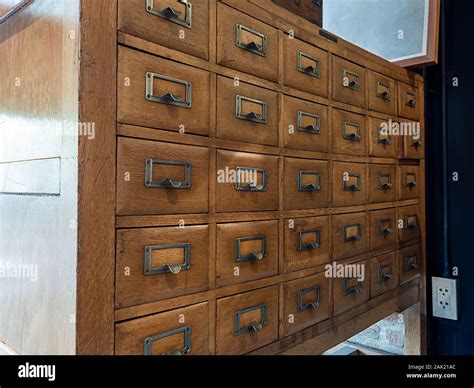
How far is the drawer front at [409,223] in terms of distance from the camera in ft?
4.93

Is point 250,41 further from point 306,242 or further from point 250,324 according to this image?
point 250,324

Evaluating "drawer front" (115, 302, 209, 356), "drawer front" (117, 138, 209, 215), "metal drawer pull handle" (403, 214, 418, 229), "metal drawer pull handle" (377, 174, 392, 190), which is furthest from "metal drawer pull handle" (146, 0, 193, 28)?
"metal drawer pull handle" (403, 214, 418, 229)

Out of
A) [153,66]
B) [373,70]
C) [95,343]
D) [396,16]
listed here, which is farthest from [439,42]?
[95,343]

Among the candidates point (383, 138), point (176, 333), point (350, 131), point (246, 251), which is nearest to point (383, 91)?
point (383, 138)

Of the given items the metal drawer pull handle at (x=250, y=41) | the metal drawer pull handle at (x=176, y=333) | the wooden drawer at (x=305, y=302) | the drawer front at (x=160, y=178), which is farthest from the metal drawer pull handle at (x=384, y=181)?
the metal drawer pull handle at (x=176, y=333)

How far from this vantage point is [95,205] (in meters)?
0.66

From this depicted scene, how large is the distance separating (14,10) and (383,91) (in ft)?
3.89

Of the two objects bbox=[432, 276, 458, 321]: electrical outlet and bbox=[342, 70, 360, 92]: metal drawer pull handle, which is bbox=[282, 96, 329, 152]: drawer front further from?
bbox=[432, 276, 458, 321]: electrical outlet

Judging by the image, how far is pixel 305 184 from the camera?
109 centimetres

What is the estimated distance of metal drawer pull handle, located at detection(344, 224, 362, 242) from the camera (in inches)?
48.7
